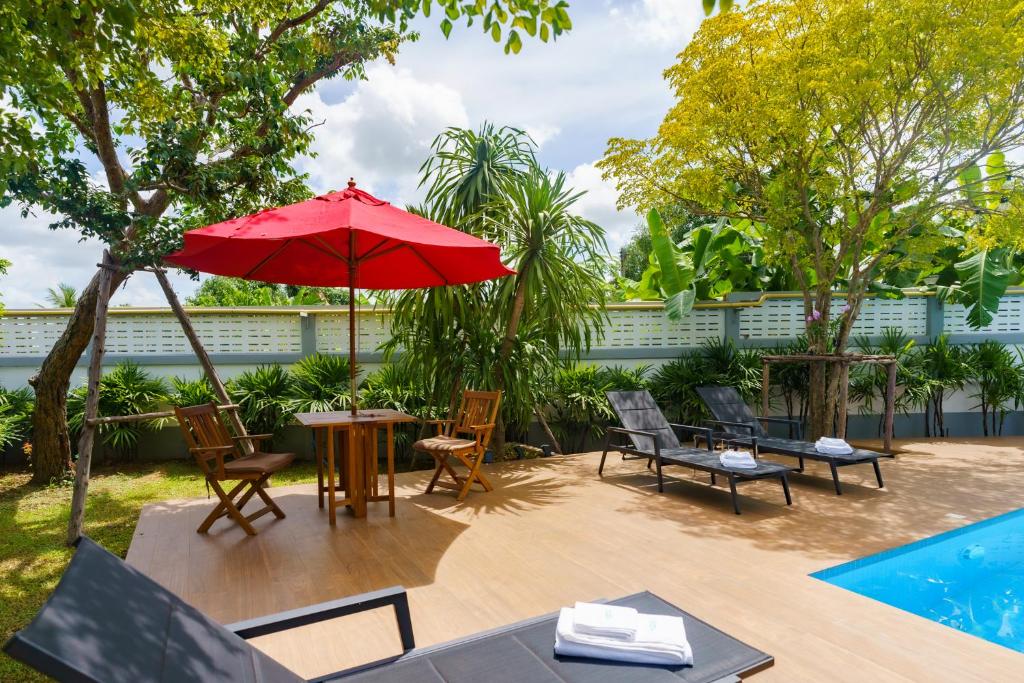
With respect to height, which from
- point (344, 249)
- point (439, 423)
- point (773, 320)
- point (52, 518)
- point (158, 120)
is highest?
point (158, 120)

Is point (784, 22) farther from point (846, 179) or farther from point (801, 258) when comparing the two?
point (801, 258)

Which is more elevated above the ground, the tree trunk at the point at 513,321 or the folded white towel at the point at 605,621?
the tree trunk at the point at 513,321

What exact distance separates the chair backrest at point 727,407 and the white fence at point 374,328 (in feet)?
5.80

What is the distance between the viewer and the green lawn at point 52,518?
4.16m

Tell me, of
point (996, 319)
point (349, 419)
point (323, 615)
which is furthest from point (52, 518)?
point (996, 319)

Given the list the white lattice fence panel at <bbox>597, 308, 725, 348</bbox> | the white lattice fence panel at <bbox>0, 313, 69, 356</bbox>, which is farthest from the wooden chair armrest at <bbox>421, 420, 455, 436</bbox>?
the white lattice fence panel at <bbox>0, 313, 69, 356</bbox>

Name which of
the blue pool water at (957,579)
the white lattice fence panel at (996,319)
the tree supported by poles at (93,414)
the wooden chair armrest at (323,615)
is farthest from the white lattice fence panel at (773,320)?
the wooden chair armrest at (323,615)

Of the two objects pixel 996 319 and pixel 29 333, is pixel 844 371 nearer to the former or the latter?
pixel 996 319

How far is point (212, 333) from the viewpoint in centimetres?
870

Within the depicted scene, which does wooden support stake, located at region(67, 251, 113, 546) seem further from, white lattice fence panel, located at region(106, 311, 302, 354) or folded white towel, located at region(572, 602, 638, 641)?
folded white towel, located at region(572, 602, 638, 641)

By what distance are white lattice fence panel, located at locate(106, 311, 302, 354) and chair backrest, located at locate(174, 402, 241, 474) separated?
3.41 meters

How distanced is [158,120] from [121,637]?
658 cm

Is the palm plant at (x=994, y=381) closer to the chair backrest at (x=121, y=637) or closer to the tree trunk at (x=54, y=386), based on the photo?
the chair backrest at (x=121, y=637)

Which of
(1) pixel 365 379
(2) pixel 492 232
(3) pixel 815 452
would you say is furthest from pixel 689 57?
(1) pixel 365 379
